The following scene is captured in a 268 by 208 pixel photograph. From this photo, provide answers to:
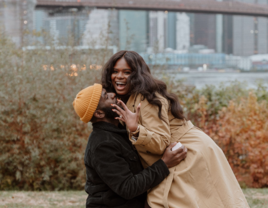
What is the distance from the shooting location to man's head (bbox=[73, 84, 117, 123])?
202cm

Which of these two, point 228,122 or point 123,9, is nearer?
point 228,122

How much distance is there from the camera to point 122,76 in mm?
2289

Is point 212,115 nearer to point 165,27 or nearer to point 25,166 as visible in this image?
point 25,166

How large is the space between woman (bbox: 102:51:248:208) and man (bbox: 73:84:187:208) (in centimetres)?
7

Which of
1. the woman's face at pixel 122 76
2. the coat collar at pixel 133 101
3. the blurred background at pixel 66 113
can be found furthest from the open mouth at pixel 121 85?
the blurred background at pixel 66 113

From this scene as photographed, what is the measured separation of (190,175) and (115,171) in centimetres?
51

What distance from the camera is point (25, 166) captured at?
5809 mm

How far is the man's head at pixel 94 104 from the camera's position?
2.02 meters

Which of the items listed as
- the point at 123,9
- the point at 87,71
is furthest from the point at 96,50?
the point at 123,9

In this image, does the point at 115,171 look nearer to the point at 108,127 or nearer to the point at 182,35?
the point at 108,127

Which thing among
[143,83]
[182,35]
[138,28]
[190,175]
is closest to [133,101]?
[143,83]

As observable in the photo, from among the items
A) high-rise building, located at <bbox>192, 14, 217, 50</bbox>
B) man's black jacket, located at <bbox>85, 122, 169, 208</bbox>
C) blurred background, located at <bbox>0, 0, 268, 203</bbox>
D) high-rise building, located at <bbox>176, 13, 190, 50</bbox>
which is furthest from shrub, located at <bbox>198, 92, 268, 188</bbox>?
high-rise building, located at <bbox>192, 14, 217, 50</bbox>

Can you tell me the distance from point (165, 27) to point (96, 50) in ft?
30.0

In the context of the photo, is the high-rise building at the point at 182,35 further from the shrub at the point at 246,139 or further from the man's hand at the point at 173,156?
the man's hand at the point at 173,156
